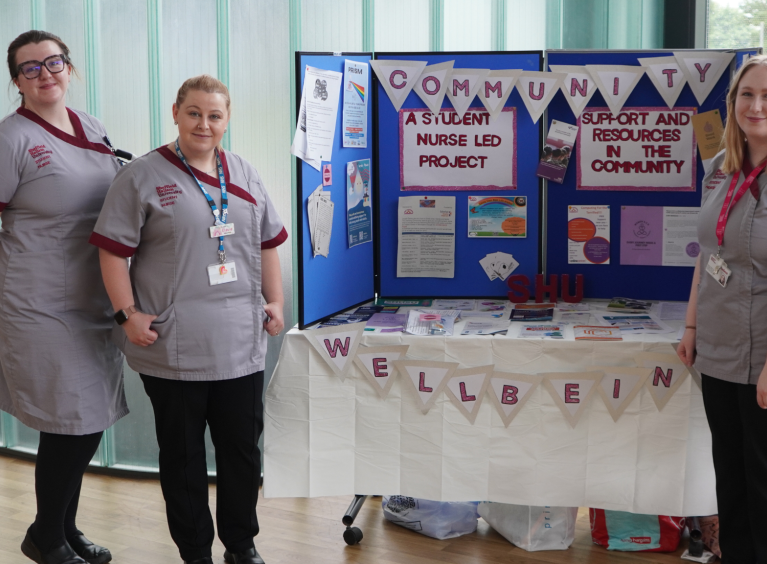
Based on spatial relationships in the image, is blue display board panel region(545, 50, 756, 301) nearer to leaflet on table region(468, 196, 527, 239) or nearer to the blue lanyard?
leaflet on table region(468, 196, 527, 239)

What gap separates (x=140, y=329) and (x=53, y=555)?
2.42 ft

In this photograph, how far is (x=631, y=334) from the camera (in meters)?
2.18

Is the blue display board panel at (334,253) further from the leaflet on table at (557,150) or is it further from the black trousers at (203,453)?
the leaflet on table at (557,150)

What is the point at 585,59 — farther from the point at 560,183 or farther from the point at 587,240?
the point at 587,240

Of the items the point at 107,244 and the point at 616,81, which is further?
the point at 616,81

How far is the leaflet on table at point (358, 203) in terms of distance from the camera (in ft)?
7.90

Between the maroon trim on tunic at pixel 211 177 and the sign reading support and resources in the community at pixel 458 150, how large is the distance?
729 mm

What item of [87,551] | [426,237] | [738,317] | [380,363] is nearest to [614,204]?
[426,237]

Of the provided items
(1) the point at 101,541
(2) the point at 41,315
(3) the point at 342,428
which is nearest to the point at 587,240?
(3) the point at 342,428

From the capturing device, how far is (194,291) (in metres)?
1.92

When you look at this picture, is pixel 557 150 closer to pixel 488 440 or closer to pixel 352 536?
pixel 488 440

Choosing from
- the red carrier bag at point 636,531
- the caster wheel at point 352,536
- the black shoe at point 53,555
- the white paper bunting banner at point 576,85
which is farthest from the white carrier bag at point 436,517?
the white paper bunting banner at point 576,85

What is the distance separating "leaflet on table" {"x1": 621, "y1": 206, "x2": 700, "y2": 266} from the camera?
2.48 m

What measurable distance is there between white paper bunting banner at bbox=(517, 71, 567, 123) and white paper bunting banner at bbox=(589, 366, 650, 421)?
0.86 meters
